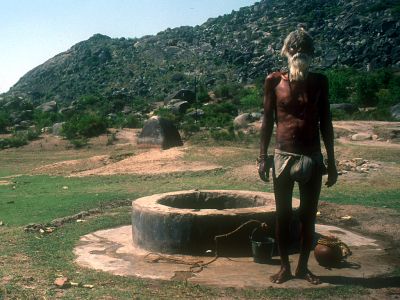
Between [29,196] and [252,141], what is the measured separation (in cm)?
1076

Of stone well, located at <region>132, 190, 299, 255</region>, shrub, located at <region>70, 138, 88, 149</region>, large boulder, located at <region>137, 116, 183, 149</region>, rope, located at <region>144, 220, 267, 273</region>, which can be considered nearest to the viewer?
rope, located at <region>144, 220, 267, 273</region>

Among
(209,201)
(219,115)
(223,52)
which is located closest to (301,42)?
(209,201)

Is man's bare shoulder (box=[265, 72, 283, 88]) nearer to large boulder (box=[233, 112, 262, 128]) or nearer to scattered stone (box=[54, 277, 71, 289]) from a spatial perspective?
scattered stone (box=[54, 277, 71, 289])

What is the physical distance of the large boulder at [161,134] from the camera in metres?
20.7

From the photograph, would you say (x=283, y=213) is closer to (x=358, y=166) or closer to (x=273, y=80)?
(x=273, y=80)

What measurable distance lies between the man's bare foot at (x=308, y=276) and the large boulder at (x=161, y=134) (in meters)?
16.0

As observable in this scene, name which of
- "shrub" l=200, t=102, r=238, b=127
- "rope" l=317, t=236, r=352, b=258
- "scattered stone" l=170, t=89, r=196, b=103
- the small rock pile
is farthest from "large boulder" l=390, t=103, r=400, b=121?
"rope" l=317, t=236, r=352, b=258

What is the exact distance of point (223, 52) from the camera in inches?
2486

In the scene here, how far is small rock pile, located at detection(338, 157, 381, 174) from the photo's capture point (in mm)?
12592

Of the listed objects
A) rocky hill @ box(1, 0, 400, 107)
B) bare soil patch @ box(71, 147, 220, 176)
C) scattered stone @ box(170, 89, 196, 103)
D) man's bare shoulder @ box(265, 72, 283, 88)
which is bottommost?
bare soil patch @ box(71, 147, 220, 176)

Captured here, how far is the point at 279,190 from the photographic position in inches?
183

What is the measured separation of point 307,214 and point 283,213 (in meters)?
0.21

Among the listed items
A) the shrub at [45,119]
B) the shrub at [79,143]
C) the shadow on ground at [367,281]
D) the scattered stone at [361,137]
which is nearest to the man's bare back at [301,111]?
the shadow on ground at [367,281]

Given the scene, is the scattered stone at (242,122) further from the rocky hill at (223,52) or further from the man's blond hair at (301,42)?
the rocky hill at (223,52)
